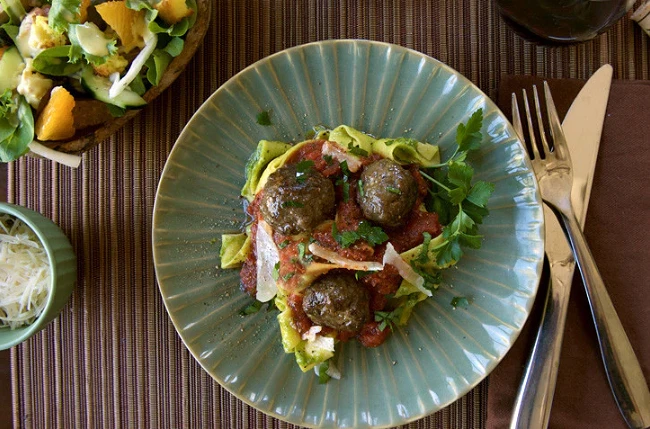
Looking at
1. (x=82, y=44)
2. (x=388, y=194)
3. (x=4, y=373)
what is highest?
(x=82, y=44)

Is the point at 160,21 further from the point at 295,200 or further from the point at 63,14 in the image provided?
the point at 295,200

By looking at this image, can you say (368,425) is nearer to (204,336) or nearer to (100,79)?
Answer: (204,336)

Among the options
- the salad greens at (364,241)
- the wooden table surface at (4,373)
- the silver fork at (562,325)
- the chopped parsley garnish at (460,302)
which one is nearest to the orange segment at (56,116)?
the wooden table surface at (4,373)

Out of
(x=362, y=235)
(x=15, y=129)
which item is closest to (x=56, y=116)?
(x=15, y=129)

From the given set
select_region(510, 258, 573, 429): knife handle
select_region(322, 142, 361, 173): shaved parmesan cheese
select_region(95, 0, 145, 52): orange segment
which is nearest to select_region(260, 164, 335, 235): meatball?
select_region(322, 142, 361, 173): shaved parmesan cheese

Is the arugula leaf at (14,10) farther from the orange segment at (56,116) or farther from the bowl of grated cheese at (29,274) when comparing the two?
the bowl of grated cheese at (29,274)
